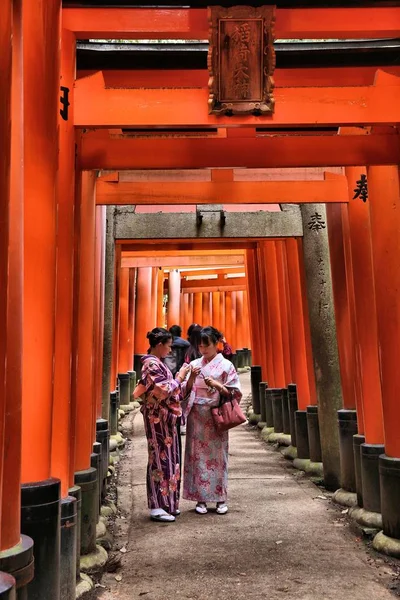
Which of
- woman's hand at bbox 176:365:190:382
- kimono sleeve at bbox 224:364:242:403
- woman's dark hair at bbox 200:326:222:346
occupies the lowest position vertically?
kimono sleeve at bbox 224:364:242:403

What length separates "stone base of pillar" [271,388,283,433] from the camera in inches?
483

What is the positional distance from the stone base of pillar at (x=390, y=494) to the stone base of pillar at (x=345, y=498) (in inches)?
63.4

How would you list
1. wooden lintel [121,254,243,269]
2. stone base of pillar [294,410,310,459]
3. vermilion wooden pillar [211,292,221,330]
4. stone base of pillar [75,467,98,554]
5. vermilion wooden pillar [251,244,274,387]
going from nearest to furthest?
1. stone base of pillar [75,467,98,554]
2. stone base of pillar [294,410,310,459]
3. vermilion wooden pillar [251,244,274,387]
4. wooden lintel [121,254,243,269]
5. vermilion wooden pillar [211,292,221,330]

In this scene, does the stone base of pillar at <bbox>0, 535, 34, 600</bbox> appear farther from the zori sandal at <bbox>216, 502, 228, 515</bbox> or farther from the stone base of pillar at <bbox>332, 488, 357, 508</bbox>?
the stone base of pillar at <bbox>332, 488, 357, 508</bbox>

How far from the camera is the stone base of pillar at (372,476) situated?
6.10 metres

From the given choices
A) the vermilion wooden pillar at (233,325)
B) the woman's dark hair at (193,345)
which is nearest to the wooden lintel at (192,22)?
the woman's dark hair at (193,345)

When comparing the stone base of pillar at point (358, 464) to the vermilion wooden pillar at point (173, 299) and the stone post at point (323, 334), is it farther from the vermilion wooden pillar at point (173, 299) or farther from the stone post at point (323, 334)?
the vermilion wooden pillar at point (173, 299)

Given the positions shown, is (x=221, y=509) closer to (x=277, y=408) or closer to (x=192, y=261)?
(x=277, y=408)

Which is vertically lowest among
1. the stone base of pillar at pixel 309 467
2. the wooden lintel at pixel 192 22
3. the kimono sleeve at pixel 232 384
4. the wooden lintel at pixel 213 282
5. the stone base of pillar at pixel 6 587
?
the stone base of pillar at pixel 309 467

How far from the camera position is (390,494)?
542 cm

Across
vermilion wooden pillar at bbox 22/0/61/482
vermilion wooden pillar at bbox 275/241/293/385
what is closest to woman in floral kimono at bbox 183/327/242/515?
vermilion wooden pillar at bbox 22/0/61/482

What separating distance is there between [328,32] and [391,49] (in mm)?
867

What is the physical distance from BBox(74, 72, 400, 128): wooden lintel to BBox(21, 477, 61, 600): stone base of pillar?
2.58 m

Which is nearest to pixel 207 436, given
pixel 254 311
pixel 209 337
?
pixel 209 337
